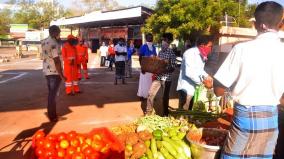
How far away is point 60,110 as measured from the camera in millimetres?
9297

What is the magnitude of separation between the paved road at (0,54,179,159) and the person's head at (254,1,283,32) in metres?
3.89

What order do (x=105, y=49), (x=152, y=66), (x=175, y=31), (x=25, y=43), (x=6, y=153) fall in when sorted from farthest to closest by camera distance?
(x=25, y=43) < (x=105, y=49) < (x=175, y=31) < (x=152, y=66) < (x=6, y=153)

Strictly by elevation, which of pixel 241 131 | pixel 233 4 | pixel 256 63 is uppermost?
pixel 233 4

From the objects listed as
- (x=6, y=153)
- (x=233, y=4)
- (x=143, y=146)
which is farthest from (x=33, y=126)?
(x=233, y=4)

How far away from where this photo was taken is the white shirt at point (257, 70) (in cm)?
325

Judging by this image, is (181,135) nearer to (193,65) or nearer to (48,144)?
(193,65)

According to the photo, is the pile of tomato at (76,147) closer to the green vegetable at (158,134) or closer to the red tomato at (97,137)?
the red tomato at (97,137)

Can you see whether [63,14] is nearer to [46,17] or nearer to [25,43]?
[46,17]

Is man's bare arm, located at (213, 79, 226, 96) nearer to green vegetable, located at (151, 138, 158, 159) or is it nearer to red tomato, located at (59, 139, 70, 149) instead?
green vegetable, located at (151, 138, 158, 159)

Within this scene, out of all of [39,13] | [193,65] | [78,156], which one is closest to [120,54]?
[193,65]

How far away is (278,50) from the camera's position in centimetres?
331

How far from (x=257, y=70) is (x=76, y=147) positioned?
237 centimetres

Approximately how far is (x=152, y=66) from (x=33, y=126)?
293 cm

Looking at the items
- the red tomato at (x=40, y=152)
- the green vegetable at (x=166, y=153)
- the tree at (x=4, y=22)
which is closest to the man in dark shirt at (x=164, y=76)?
the green vegetable at (x=166, y=153)
